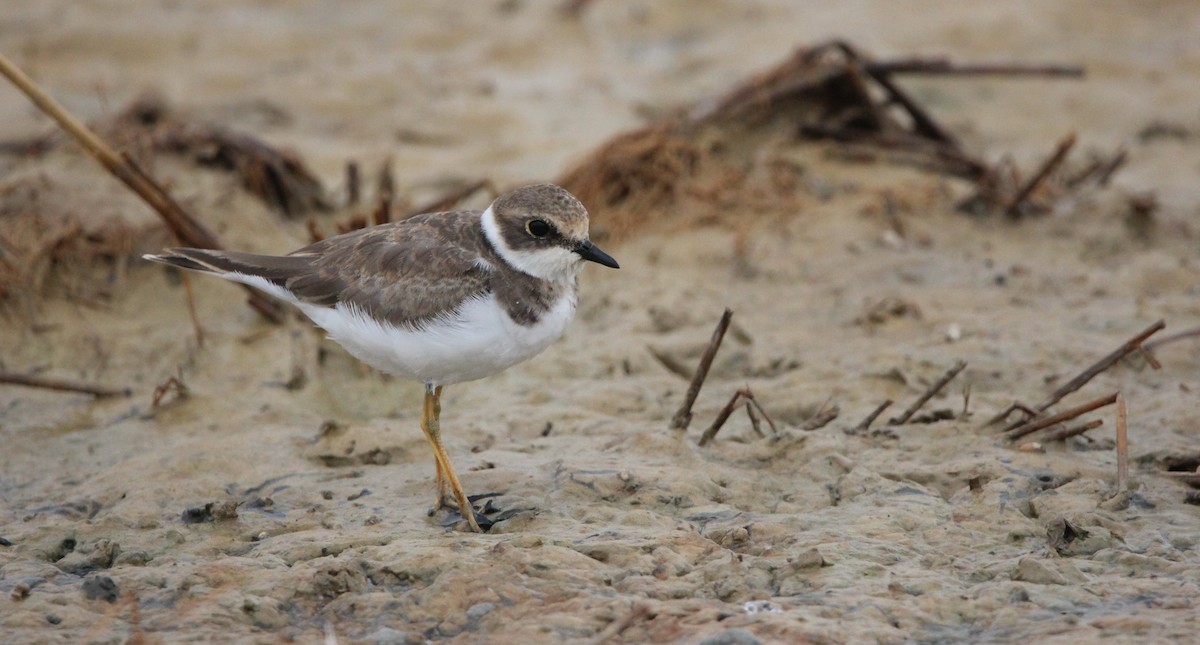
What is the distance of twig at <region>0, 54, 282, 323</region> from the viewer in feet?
18.8

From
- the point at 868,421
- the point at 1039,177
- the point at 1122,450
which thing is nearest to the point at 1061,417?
the point at 1122,450

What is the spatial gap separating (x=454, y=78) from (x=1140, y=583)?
28.8 ft

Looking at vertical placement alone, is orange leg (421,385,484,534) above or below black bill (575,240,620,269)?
below

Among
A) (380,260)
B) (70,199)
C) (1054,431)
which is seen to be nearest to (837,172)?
(1054,431)

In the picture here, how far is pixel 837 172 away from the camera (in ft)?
30.3

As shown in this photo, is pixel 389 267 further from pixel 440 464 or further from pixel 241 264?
pixel 440 464

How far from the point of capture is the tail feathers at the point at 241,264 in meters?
5.48

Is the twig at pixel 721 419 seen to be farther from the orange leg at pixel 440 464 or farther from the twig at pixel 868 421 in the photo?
the orange leg at pixel 440 464

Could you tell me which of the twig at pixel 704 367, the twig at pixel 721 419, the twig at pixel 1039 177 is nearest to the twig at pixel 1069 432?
the twig at pixel 721 419

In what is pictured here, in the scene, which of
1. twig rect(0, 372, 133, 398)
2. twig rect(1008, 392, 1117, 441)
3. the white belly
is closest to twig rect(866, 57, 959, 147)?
twig rect(1008, 392, 1117, 441)

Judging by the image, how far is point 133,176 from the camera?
6461 millimetres

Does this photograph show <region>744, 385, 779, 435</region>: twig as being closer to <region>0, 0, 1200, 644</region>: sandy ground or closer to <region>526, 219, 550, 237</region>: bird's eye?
<region>0, 0, 1200, 644</region>: sandy ground

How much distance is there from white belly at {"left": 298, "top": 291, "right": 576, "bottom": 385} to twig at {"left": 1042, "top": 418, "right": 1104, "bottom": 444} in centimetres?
224

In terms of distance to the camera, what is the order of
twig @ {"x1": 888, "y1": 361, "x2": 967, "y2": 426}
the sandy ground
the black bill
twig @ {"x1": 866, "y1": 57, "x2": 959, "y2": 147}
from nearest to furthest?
the sandy ground → the black bill → twig @ {"x1": 888, "y1": 361, "x2": 967, "y2": 426} → twig @ {"x1": 866, "y1": 57, "x2": 959, "y2": 147}
